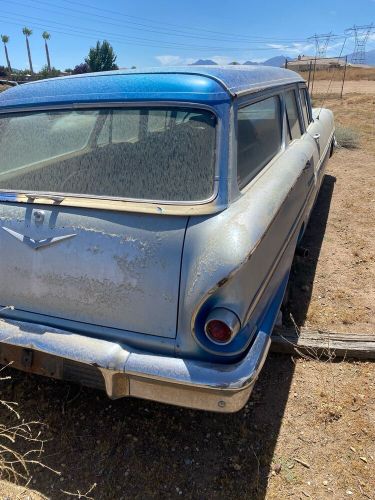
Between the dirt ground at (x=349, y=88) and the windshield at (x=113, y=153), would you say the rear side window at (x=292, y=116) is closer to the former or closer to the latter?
the windshield at (x=113, y=153)

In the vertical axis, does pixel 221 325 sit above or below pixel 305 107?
below

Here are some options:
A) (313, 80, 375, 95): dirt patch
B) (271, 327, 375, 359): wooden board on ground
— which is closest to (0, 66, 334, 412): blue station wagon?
(271, 327, 375, 359): wooden board on ground

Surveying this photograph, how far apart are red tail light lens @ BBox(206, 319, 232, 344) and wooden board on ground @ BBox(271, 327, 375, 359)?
1.16m

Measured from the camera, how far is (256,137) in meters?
2.63

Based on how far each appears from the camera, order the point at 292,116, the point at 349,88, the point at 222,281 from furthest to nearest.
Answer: the point at 349,88 < the point at 292,116 < the point at 222,281

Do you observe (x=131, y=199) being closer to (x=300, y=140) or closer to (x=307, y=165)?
(x=307, y=165)

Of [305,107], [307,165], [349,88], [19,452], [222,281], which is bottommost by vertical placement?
[19,452]

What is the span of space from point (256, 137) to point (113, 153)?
101 cm

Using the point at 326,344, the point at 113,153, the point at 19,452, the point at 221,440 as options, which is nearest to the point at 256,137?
the point at 113,153

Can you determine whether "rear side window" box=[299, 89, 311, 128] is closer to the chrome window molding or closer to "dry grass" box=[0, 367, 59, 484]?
the chrome window molding

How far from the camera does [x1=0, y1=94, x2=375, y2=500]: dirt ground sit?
1.94 metres

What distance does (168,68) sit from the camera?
238 cm

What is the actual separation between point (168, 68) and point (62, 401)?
6.94 feet

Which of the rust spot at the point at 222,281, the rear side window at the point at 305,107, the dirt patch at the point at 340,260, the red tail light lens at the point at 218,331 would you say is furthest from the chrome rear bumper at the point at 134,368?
the rear side window at the point at 305,107
